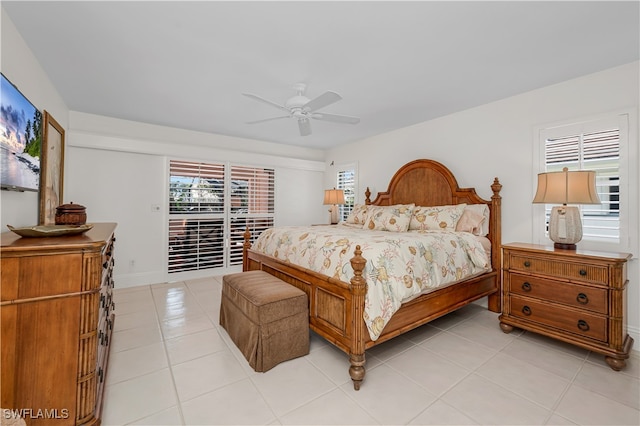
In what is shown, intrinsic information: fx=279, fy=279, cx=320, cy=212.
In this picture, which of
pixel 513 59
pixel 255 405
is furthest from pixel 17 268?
pixel 513 59

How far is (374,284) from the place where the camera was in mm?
2041

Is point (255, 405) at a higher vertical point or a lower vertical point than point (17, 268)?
lower

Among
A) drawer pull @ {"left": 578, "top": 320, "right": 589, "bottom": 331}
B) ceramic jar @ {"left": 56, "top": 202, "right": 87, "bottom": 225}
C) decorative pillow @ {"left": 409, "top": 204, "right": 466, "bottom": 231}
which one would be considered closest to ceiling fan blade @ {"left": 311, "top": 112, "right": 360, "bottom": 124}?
decorative pillow @ {"left": 409, "top": 204, "right": 466, "bottom": 231}

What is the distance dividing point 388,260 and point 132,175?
410 centimetres

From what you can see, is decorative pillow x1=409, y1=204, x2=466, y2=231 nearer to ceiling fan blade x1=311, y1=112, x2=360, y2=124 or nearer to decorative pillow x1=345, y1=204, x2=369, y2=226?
decorative pillow x1=345, y1=204, x2=369, y2=226

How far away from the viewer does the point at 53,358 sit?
1.40 m

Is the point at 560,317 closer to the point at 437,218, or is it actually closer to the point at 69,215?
the point at 437,218

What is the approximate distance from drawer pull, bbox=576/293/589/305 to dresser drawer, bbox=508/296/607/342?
79mm

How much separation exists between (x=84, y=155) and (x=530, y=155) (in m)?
5.73

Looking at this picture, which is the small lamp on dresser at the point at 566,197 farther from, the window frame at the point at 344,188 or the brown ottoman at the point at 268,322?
the window frame at the point at 344,188

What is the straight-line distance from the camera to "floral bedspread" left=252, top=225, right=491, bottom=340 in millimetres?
2053

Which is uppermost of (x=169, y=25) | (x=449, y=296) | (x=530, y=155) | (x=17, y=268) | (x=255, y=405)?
(x=169, y=25)

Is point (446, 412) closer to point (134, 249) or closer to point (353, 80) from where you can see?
point (353, 80)

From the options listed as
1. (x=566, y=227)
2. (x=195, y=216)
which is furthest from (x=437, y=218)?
(x=195, y=216)
